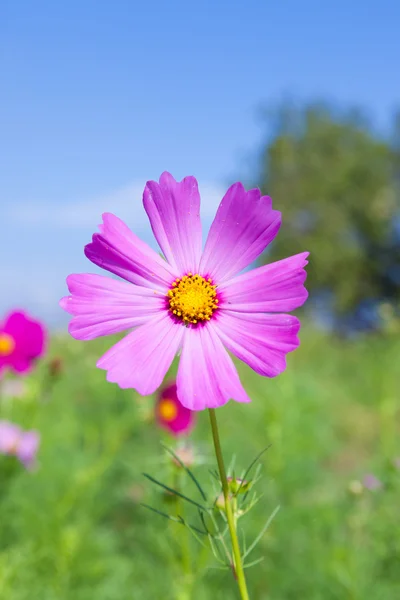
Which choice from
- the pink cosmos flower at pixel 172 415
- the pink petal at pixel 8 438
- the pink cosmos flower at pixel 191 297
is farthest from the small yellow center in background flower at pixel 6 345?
the pink cosmos flower at pixel 191 297

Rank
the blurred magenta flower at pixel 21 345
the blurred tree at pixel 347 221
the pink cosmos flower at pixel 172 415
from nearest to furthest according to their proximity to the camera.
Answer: the pink cosmos flower at pixel 172 415, the blurred magenta flower at pixel 21 345, the blurred tree at pixel 347 221

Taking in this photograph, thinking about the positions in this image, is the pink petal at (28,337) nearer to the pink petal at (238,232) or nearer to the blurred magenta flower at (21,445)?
the blurred magenta flower at (21,445)

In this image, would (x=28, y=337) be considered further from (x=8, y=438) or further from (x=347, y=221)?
(x=347, y=221)

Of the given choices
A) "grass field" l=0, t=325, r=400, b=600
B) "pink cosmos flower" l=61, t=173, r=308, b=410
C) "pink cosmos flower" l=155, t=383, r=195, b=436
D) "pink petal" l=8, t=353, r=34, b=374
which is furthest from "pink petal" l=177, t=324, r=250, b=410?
"pink petal" l=8, t=353, r=34, b=374

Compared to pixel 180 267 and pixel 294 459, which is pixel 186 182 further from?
pixel 294 459

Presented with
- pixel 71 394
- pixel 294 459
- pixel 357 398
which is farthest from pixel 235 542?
pixel 357 398

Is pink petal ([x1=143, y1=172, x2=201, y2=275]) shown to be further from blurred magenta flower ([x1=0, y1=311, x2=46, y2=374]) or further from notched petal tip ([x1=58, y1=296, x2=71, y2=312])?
blurred magenta flower ([x1=0, y1=311, x2=46, y2=374])
